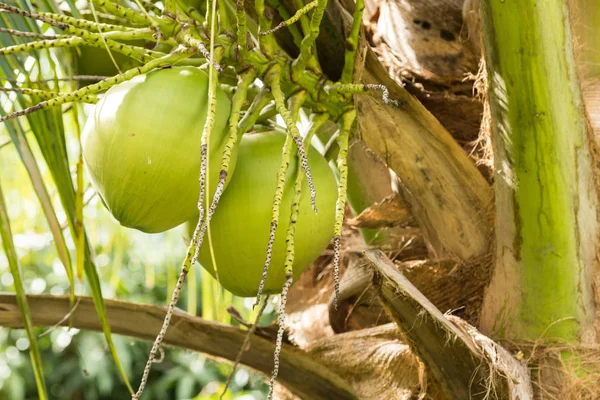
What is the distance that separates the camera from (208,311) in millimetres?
1755

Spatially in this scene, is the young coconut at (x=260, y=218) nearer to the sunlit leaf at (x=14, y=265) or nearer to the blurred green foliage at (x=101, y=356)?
the sunlit leaf at (x=14, y=265)

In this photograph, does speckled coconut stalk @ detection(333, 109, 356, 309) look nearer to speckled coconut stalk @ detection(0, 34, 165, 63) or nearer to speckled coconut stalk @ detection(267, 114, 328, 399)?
speckled coconut stalk @ detection(267, 114, 328, 399)

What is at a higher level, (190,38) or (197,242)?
(190,38)

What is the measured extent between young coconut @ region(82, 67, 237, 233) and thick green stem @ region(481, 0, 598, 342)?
43 centimetres

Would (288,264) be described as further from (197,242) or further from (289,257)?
(197,242)

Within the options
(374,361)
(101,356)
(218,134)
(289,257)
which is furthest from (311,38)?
(101,356)

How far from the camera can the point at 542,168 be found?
1207 millimetres

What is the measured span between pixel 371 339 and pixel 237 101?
1.87ft

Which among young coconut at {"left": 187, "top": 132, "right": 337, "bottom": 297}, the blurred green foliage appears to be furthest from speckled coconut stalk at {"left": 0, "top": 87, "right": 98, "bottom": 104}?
the blurred green foliage

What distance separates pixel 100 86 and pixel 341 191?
325mm

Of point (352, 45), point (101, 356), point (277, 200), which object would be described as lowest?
point (101, 356)

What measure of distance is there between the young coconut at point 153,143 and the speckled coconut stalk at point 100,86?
0.05 ft

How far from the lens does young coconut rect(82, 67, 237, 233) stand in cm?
100

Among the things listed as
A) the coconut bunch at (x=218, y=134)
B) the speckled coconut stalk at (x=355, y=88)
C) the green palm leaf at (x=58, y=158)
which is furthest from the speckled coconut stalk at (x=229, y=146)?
the green palm leaf at (x=58, y=158)
